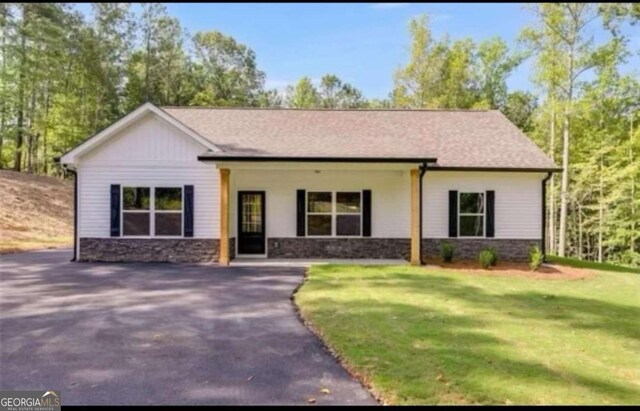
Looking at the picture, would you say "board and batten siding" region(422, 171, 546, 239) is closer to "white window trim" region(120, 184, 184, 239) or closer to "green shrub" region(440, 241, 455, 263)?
"green shrub" region(440, 241, 455, 263)

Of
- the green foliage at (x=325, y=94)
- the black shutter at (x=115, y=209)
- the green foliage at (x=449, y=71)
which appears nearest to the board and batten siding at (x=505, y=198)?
the black shutter at (x=115, y=209)

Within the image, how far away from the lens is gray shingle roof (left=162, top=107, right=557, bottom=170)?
44.5ft

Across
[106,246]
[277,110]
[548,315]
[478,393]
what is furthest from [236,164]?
[478,393]

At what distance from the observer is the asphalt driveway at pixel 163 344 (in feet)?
13.9

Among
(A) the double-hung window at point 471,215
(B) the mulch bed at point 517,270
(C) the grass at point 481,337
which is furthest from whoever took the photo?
(A) the double-hung window at point 471,215

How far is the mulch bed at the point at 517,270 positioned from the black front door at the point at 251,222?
5140 mm

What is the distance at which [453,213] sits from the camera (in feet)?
45.5

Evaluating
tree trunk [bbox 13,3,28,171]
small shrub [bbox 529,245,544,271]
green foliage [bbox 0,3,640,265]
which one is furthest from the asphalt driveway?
tree trunk [bbox 13,3,28,171]

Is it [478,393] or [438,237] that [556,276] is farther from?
[478,393]

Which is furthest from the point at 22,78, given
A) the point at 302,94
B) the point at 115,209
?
the point at 302,94

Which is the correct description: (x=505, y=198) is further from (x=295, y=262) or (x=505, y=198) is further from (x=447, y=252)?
(x=295, y=262)

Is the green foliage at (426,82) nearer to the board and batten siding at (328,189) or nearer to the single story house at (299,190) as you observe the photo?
the single story house at (299,190)

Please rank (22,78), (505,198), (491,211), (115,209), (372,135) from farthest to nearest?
1. (22,78)
2. (372,135)
3. (505,198)
4. (491,211)
5. (115,209)

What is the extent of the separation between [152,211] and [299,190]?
4330mm
